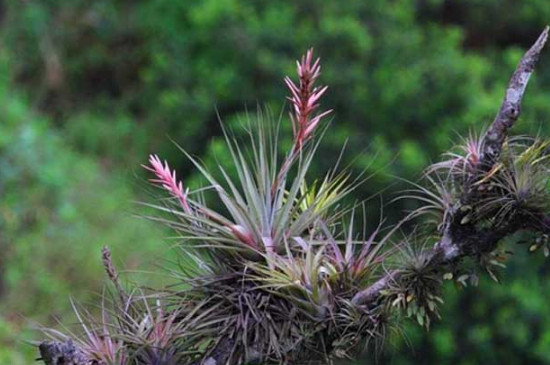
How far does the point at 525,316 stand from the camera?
8789mm

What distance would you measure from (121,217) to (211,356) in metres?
6.16

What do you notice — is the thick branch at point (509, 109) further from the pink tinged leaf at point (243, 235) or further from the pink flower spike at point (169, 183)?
the pink flower spike at point (169, 183)

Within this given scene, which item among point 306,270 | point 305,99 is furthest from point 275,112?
point 306,270

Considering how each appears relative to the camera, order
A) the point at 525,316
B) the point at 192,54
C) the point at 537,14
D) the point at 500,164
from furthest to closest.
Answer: the point at 192,54, the point at 537,14, the point at 525,316, the point at 500,164

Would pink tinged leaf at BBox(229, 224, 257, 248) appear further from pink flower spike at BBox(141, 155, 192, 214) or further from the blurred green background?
the blurred green background

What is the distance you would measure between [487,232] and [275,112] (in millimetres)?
6617

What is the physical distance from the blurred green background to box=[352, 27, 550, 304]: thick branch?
4896 mm

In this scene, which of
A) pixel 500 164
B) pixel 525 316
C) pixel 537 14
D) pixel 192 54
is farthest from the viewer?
pixel 192 54

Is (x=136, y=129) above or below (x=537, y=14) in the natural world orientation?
below

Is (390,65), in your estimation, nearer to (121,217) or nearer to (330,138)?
(330,138)

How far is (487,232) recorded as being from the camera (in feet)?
8.96

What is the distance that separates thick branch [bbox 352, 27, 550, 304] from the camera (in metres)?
2.67

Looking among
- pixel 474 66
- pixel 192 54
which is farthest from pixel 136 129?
pixel 474 66

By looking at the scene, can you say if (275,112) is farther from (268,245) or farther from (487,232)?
(487,232)
